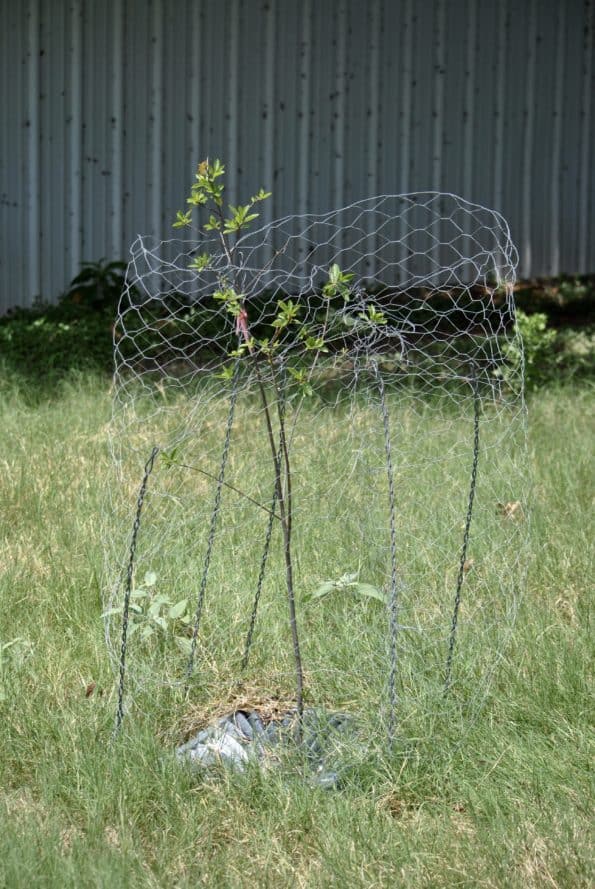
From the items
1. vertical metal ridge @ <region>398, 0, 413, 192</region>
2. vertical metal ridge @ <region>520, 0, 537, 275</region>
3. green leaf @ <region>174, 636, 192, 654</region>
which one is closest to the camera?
green leaf @ <region>174, 636, 192, 654</region>

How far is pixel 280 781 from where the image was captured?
3080 mm

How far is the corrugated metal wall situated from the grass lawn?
6.81 metres

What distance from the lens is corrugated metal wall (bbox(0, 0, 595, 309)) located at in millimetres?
10602

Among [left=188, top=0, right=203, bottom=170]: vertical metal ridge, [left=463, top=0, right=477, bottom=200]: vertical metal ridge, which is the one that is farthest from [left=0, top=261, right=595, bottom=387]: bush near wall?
[left=188, top=0, right=203, bottom=170]: vertical metal ridge

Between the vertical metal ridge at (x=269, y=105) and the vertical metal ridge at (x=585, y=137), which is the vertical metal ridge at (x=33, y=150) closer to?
the vertical metal ridge at (x=269, y=105)

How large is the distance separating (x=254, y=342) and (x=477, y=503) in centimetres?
195

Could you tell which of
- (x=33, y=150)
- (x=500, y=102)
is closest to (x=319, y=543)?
(x=33, y=150)

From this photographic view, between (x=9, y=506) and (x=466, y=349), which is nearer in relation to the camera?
(x=9, y=506)

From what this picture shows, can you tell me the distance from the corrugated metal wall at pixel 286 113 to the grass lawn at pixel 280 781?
6.81 metres

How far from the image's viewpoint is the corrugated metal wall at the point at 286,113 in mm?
10602

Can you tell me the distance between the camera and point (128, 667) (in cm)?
370

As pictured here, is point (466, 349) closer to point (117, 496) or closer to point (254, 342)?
point (117, 496)

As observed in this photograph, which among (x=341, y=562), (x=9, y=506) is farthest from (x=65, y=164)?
(x=341, y=562)

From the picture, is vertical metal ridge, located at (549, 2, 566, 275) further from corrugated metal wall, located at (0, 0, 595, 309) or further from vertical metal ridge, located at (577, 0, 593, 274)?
vertical metal ridge, located at (577, 0, 593, 274)
